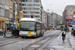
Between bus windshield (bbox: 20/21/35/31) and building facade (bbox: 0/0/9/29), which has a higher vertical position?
building facade (bbox: 0/0/9/29)

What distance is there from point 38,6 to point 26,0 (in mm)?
8926

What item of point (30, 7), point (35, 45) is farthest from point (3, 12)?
point (30, 7)

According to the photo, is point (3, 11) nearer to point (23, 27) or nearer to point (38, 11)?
point (23, 27)

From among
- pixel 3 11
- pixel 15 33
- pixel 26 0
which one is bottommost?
pixel 15 33

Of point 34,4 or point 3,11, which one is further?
point 34,4

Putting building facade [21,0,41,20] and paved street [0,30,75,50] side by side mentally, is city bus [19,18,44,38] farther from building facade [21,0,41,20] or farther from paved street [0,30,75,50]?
building facade [21,0,41,20]

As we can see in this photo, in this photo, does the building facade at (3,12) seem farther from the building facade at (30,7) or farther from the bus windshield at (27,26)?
the building facade at (30,7)

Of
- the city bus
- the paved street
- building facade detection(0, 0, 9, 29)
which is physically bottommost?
the paved street

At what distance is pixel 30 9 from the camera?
118125 mm

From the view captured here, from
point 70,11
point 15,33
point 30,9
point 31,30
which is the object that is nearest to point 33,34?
point 31,30

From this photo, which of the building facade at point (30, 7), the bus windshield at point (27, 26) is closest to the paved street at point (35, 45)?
the bus windshield at point (27, 26)

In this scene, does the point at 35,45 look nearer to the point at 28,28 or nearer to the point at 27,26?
the point at 28,28

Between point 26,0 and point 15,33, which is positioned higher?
point 26,0

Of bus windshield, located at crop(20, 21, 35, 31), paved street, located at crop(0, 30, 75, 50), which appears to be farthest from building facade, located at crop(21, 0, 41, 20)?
paved street, located at crop(0, 30, 75, 50)
